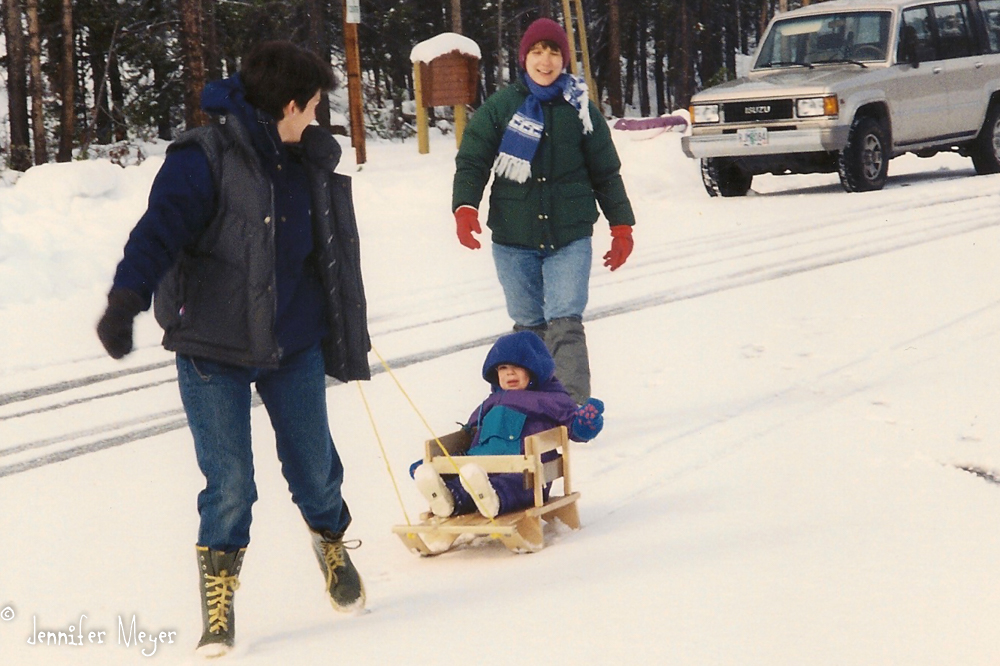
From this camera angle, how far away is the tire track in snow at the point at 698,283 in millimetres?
6754

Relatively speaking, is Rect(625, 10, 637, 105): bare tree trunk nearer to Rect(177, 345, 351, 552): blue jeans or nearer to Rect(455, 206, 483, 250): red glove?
Rect(455, 206, 483, 250): red glove

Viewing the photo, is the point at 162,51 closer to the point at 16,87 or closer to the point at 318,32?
the point at 318,32

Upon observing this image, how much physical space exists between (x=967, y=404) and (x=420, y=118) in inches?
664

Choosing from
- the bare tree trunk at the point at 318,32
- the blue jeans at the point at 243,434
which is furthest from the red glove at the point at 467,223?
the bare tree trunk at the point at 318,32

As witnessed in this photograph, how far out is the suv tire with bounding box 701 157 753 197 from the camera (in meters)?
15.4

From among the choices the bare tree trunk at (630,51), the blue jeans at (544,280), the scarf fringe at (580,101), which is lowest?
the blue jeans at (544,280)

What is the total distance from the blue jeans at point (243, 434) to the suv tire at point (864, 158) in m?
11.5

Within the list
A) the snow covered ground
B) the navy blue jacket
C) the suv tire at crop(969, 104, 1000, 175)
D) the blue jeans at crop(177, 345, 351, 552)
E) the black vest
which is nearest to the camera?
the navy blue jacket

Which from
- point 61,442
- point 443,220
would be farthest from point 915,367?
point 443,220

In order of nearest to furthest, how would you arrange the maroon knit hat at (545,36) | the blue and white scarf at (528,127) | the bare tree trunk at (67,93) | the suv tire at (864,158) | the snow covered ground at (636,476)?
the snow covered ground at (636,476)
the maroon knit hat at (545,36)
the blue and white scarf at (528,127)
the suv tire at (864,158)
the bare tree trunk at (67,93)

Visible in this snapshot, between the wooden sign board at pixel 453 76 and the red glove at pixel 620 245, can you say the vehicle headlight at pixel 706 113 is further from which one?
the red glove at pixel 620 245

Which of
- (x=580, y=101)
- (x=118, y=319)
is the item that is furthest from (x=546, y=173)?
(x=118, y=319)

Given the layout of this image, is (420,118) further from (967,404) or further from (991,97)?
(967,404)

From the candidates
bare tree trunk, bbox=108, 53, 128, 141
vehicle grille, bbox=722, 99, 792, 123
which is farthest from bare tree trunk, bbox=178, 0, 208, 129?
bare tree trunk, bbox=108, 53, 128, 141
